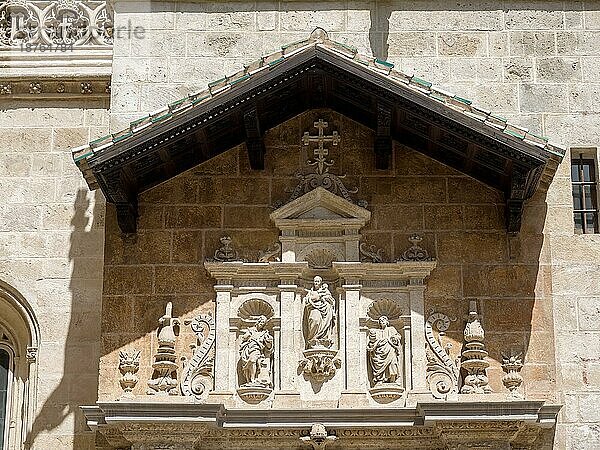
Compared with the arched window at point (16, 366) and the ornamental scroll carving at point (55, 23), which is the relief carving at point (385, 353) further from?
the ornamental scroll carving at point (55, 23)

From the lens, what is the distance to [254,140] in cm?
1510

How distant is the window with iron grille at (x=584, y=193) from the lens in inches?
611

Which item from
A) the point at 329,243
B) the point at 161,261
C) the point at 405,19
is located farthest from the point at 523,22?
the point at 161,261

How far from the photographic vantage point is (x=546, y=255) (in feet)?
49.2

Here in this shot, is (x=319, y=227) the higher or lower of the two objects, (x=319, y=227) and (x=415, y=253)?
the higher

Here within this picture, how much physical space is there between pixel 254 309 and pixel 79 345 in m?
3.05

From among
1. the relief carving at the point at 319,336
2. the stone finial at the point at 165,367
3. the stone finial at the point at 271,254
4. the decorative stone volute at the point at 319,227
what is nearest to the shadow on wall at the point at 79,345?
the stone finial at the point at 165,367

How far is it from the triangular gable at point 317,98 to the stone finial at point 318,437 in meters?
3.11

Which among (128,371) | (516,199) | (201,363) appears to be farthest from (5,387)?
(516,199)

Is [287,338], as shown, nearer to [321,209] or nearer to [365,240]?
[365,240]

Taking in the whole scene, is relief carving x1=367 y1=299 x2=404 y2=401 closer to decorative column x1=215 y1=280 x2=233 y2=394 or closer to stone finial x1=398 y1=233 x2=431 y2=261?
stone finial x1=398 y1=233 x2=431 y2=261

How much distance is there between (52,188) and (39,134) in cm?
81

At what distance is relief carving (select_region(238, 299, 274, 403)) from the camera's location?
1434 cm

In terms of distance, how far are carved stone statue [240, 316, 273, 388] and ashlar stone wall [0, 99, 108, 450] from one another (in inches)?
112
